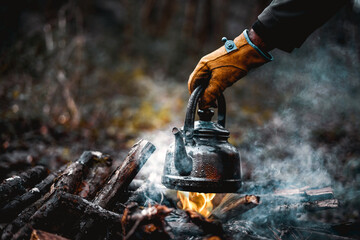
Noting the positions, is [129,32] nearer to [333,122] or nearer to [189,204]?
[333,122]

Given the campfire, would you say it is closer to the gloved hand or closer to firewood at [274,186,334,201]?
firewood at [274,186,334,201]

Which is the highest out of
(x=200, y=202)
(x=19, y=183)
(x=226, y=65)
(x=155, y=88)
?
(x=155, y=88)

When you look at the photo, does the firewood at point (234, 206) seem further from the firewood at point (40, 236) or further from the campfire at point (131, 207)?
the firewood at point (40, 236)

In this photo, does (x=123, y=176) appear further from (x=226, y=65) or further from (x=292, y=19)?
(x=292, y=19)

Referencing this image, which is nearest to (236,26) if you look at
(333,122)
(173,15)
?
(173,15)

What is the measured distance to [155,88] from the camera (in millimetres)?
8922

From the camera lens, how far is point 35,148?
4.46m

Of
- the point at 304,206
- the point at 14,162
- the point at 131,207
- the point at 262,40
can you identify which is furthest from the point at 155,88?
the point at 131,207

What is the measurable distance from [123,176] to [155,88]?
23.9 feet

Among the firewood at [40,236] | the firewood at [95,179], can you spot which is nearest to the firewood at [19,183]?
the firewood at [95,179]

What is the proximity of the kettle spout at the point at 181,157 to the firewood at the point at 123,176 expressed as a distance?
1.11 ft

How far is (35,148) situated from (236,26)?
10.7 m

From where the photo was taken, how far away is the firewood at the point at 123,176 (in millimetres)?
1720

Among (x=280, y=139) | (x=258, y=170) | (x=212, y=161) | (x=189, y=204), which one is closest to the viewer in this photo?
(x=212, y=161)
